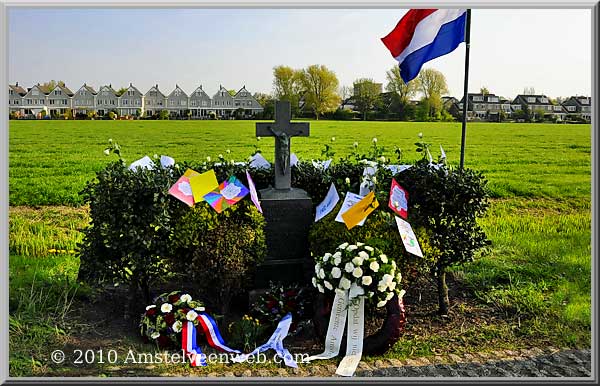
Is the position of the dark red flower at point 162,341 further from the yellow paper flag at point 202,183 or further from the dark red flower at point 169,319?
the yellow paper flag at point 202,183

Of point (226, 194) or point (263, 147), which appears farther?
point (263, 147)

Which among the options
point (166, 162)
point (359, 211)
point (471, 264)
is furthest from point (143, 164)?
point (471, 264)

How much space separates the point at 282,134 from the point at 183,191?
1260mm

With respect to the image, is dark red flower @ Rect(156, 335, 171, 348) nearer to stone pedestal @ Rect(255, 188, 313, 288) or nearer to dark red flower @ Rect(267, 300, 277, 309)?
dark red flower @ Rect(267, 300, 277, 309)

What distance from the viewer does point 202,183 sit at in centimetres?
570

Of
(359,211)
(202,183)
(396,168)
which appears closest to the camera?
(359,211)

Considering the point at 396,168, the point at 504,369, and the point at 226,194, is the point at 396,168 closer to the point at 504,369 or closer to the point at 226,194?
Answer: the point at 226,194

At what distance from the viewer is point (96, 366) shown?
15.6 feet

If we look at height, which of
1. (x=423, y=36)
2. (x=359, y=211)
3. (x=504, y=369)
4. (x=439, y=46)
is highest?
(x=423, y=36)

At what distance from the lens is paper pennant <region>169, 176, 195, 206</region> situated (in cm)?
555

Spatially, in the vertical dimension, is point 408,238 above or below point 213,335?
above

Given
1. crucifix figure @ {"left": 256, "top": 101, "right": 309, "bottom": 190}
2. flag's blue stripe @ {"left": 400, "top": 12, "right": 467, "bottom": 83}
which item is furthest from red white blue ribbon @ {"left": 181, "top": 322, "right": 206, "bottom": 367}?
flag's blue stripe @ {"left": 400, "top": 12, "right": 467, "bottom": 83}

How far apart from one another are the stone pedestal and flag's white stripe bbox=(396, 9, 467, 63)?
8.17 ft

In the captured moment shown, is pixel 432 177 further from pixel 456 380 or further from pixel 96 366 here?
pixel 96 366
